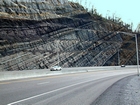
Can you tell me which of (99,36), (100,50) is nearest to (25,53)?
(100,50)

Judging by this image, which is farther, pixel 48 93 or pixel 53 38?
pixel 53 38

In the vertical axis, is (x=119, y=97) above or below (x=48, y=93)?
below

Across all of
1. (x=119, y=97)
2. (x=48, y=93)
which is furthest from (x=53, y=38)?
(x=119, y=97)

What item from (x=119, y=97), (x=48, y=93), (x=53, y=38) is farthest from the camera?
(x=53, y=38)

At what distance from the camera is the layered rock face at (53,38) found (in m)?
65.5

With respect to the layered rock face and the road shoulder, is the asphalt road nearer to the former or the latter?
the road shoulder

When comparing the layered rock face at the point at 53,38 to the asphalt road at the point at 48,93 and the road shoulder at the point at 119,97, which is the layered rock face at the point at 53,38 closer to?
the asphalt road at the point at 48,93

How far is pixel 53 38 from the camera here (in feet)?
253

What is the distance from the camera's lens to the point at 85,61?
7919 centimetres

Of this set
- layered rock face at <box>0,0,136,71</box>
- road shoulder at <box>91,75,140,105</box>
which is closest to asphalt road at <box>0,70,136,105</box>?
road shoulder at <box>91,75,140,105</box>

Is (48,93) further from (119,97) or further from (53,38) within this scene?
(53,38)

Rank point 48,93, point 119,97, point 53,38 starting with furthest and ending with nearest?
point 53,38 → point 48,93 → point 119,97

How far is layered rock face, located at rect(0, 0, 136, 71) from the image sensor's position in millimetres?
65500

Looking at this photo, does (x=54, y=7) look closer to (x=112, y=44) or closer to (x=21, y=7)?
(x=21, y=7)
